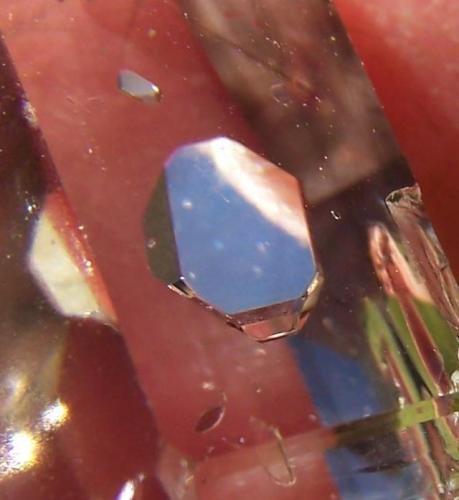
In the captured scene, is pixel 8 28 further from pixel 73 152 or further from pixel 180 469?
pixel 180 469

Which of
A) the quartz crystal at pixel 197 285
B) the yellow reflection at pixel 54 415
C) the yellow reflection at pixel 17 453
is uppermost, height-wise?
the quartz crystal at pixel 197 285

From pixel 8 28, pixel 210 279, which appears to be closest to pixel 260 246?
pixel 210 279

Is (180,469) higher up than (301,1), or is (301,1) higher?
(301,1)

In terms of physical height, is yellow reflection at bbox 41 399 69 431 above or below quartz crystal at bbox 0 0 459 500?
below
